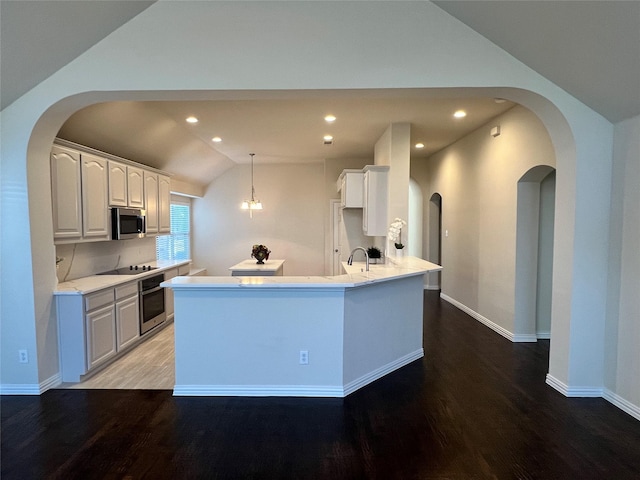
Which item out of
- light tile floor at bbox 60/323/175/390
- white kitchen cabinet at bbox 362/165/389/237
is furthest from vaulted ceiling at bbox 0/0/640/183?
light tile floor at bbox 60/323/175/390

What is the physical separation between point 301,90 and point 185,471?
2.77 m

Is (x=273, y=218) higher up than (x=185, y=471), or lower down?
higher up

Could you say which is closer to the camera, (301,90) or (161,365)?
(301,90)

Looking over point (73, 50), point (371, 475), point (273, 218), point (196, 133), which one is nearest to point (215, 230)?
point (273, 218)

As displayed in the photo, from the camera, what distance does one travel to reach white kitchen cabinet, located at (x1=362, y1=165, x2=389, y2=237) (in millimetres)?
4742

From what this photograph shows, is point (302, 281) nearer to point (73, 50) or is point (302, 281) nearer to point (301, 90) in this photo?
point (301, 90)

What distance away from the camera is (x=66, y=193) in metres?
3.29

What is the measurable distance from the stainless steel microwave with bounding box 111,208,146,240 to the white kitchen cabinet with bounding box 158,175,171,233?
0.58 metres

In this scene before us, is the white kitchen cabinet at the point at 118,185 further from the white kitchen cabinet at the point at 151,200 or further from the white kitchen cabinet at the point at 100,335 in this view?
the white kitchen cabinet at the point at 100,335

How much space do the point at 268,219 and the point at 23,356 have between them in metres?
5.37

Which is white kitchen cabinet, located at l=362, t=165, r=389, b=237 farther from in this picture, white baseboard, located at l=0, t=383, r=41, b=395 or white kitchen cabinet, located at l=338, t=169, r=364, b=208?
white baseboard, located at l=0, t=383, r=41, b=395

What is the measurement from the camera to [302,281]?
2.92m

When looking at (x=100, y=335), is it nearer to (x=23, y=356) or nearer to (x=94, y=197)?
(x=23, y=356)

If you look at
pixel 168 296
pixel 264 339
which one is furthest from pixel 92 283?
pixel 264 339
